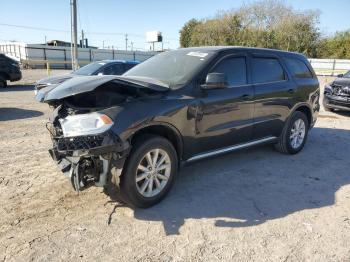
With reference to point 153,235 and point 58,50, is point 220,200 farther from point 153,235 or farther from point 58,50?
point 58,50

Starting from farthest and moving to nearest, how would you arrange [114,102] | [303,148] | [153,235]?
[303,148] < [114,102] < [153,235]

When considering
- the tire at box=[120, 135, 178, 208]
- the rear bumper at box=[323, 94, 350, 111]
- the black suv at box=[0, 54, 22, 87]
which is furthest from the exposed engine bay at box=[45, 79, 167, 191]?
the black suv at box=[0, 54, 22, 87]

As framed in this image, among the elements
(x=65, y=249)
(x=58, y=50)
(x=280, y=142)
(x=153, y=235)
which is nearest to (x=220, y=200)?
(x=153, y=235)

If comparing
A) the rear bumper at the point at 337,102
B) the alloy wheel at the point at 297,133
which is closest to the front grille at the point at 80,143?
the alloy wheel at the point at 297,133

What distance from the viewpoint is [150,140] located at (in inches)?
144

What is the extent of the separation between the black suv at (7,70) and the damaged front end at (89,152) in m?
13.8

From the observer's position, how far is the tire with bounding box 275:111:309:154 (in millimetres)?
5797

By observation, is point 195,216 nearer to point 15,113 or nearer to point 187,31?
point 15,113

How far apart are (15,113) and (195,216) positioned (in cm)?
749

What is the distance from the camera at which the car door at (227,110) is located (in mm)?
4262

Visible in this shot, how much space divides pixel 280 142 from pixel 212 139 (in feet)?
6.41

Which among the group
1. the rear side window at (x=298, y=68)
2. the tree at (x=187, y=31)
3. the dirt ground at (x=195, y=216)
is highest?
the tree at (x=187, y=31)

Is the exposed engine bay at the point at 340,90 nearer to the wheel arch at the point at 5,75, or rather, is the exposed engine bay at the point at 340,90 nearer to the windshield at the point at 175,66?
the windshield at the point at 175,66

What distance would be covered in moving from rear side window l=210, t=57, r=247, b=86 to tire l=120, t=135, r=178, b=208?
1.35 m
